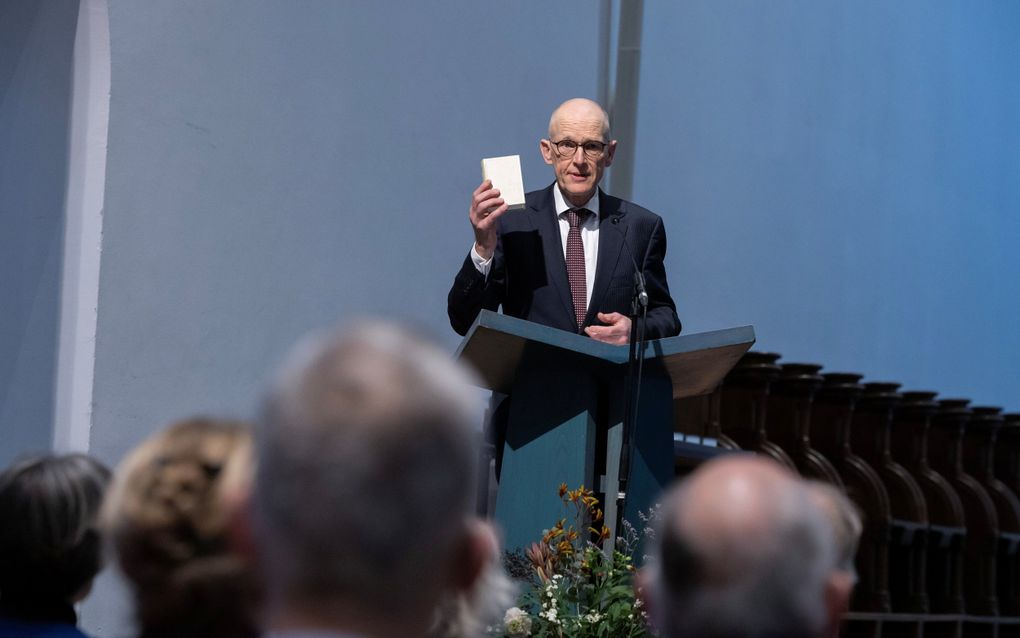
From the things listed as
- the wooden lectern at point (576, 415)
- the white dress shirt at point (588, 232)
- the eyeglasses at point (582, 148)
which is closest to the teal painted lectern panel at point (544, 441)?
the wooden lectern at point (576, 415)

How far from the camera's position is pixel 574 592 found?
8.73ft

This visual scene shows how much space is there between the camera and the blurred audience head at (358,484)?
88 cm

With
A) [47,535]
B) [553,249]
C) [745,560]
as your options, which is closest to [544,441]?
[553,249]

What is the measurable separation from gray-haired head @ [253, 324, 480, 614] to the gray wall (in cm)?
338

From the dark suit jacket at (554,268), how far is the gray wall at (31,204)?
137 centimetres

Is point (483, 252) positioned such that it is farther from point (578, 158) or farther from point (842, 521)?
point (842, 521)

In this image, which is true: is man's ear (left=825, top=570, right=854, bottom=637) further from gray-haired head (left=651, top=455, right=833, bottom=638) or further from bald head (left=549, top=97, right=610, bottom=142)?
bald head (left=549, top=97, right=610, bottom=142)

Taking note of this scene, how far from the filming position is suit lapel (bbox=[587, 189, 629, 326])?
364 cm

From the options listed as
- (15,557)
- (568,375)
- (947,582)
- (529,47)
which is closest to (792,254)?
(947,582)

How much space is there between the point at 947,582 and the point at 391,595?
256 inches

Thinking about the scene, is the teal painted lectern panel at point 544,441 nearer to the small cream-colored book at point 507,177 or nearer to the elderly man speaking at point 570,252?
the elderly man speaking at point 570,252

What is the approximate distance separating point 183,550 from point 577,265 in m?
2.62

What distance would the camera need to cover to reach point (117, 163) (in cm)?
415

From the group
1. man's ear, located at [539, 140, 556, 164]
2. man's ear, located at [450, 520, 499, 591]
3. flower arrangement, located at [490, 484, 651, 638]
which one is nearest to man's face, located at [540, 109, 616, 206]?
man's ear, located at [539, 140, 556, 164]
